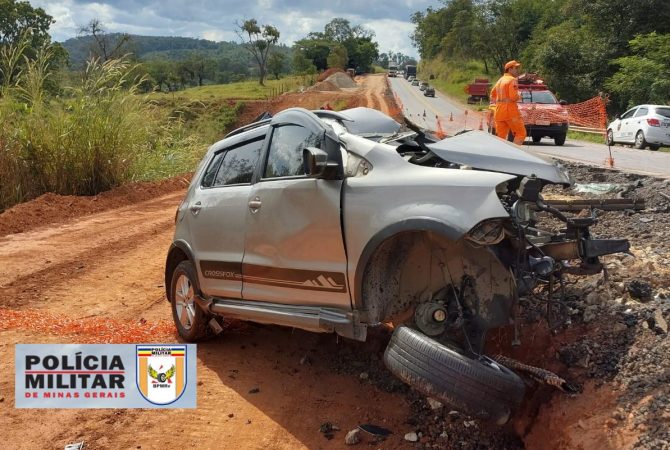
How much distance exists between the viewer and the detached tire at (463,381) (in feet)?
10.2

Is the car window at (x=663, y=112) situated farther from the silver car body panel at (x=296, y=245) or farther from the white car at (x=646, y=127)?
the silver car body panel at (x=296, y=245)

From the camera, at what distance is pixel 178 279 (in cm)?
560

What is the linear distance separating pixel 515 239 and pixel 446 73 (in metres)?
80.9

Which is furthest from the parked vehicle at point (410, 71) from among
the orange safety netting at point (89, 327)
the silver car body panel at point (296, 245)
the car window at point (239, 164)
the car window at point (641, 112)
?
the silver car body panel at point (296, 245)

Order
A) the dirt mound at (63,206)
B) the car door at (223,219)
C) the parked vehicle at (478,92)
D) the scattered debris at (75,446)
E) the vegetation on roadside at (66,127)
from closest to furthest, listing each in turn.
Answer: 1. the scattered debris at (75,446)
2. the car door at (223,219)
3. the dirt mound at (63,206)
4. the vegetation on roadside at (66,127)
5. the parked vehicle at (478,92)

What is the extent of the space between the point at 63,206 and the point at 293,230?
9672 mm

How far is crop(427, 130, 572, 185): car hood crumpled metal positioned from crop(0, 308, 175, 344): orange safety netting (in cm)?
330

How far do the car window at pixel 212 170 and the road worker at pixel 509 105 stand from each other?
665cm

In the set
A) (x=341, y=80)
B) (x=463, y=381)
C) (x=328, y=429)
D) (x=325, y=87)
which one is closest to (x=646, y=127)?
(x=328, y=429)

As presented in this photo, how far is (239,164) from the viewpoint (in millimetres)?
5082

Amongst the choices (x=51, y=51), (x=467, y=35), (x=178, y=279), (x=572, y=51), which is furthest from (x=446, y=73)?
(x=178, y=279)

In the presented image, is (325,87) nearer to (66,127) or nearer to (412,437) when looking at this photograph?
(66,127)

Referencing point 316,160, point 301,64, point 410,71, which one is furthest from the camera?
point 410,71

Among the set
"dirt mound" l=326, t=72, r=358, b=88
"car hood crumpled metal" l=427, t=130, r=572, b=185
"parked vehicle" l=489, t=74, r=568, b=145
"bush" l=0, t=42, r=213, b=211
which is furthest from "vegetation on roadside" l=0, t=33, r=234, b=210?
"dirt mound" l=326, t=72, r=358, b=88
